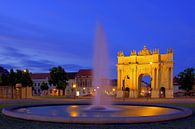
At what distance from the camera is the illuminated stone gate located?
80.4m

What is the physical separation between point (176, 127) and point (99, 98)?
9.95m

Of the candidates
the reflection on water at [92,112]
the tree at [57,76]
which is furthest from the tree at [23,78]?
Result: the reflection on water at [92,112]

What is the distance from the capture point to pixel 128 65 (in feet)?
283

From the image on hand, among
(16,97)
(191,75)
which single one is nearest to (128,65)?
(191,75)

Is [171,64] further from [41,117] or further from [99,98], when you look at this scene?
[41,117]

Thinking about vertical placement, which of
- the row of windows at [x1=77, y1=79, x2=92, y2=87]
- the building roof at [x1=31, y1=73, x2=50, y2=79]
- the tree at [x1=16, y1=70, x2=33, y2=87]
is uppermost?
the building roof at [x1=31, y1=73, x2=50, y2=79]

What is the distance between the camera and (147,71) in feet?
275

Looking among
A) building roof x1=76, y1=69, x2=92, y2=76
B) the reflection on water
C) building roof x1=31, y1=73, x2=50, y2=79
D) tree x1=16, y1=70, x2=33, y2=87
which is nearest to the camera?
the reflection on water

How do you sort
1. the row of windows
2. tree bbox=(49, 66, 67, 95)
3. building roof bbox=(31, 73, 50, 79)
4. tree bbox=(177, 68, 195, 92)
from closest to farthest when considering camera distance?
1. tree bbox=(177, 68, 195, 92)
2. tree bbox=(49, 66, 67, 95)
3. the row of windows
4. building roof bbox=(31, 73, 50, 79)

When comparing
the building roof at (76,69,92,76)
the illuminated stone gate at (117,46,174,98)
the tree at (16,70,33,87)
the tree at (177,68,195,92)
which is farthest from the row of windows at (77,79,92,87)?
the illuminated stone gate at (117,46,174,98)

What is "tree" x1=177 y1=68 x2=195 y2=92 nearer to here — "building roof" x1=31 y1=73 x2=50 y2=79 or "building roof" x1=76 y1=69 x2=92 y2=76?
"building roof" x1=76 y1=69 x2=92 y2=76

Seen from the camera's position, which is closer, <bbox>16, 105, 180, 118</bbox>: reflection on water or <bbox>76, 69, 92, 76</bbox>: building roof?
<bbox>16, 105, 180, 118</bbox>: reflection on water

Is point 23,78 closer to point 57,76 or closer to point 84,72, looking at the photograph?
point 57,76

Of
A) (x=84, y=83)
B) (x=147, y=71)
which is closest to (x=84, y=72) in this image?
(x=84, y=83)
